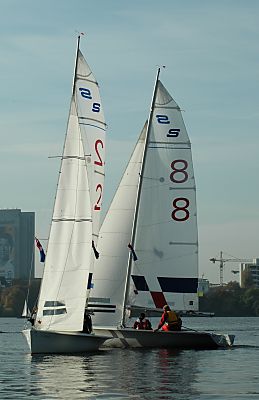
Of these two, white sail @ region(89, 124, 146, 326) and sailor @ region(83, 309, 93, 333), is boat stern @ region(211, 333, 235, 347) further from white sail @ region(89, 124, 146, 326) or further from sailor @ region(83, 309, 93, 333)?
sailor @ region(83, 309, 93, 333)

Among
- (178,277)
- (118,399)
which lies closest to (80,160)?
(178,277)

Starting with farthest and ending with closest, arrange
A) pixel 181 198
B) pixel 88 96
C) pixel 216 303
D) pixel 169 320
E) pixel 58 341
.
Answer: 1. pixel 216 303
2. pixel 181 198
3. pixel 88 96
4. pixel 169 320
5. pixel 58 341

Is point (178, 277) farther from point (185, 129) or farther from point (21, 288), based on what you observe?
point (21, 288)

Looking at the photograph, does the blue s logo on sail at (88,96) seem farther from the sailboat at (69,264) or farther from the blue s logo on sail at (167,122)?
the blue s logo on sail at (167,122)

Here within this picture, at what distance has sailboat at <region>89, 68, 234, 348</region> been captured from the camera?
55.0 m

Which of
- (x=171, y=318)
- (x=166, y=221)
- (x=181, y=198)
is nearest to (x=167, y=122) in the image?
(x=181, y=198)

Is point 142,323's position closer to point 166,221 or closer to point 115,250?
point 115,250

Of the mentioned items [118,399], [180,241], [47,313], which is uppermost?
[180,241]

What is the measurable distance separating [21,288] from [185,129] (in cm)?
13356

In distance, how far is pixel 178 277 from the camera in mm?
55375

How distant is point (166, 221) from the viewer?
55.3 metres

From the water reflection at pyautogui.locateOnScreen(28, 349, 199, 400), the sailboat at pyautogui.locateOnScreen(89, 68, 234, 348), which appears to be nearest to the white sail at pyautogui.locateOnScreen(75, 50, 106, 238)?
the sailboat at pyautogui.locateOnScreen(89, 68, 234, 348)

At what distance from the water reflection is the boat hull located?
0.60 m

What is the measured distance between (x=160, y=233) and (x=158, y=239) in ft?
0.98
